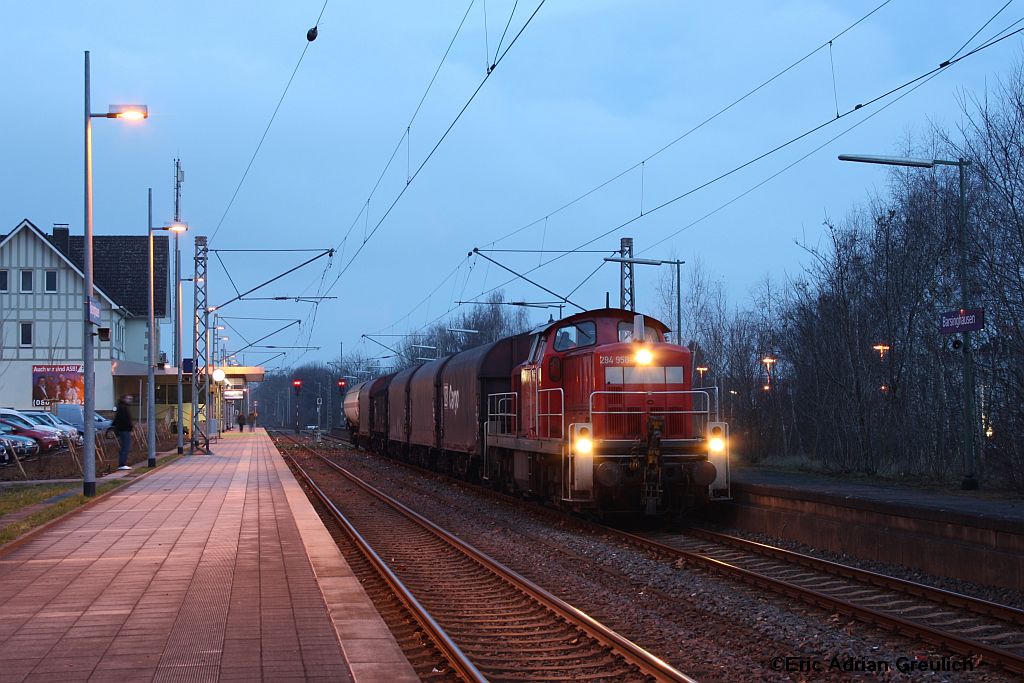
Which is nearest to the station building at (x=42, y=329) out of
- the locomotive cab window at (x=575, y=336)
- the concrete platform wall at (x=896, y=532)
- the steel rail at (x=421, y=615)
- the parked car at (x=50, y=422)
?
the parked car at (x=50, y=422)

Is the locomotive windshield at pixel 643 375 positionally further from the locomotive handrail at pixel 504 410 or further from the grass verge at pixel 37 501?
the grass verge at pixel 37 501

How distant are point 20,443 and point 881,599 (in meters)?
30.3

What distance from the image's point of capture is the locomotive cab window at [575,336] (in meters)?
17.0

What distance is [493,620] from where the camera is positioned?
927 cm

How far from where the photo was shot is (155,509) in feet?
54.8

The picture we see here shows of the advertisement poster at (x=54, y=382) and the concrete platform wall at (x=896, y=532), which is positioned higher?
the advertisement poster at (x=54, y=382)

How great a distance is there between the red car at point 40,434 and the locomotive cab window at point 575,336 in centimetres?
2476

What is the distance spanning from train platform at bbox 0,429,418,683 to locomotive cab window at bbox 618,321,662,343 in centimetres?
590

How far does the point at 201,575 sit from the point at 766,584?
19.2 feet

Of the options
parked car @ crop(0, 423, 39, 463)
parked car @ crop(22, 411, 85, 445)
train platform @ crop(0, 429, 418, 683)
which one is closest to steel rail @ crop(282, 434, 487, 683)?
train platform @ crop(0, 429, 418, 683)

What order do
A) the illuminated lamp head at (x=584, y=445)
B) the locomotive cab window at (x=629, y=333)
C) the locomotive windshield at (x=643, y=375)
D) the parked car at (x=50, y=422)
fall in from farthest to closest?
the parked car at (x=50, y=422) < the locomotive cab window at (x=629, y=333) < the locomotive windshield at (x=643, y=375) < the illuminated lamp head at (x=584, y=445)

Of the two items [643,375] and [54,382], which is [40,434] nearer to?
[54,382]

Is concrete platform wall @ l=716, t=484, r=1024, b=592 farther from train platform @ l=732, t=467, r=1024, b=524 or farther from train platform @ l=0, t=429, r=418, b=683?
train platform @ l=0, t=429, r=418, b=683

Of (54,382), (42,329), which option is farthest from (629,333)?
(42,329)
